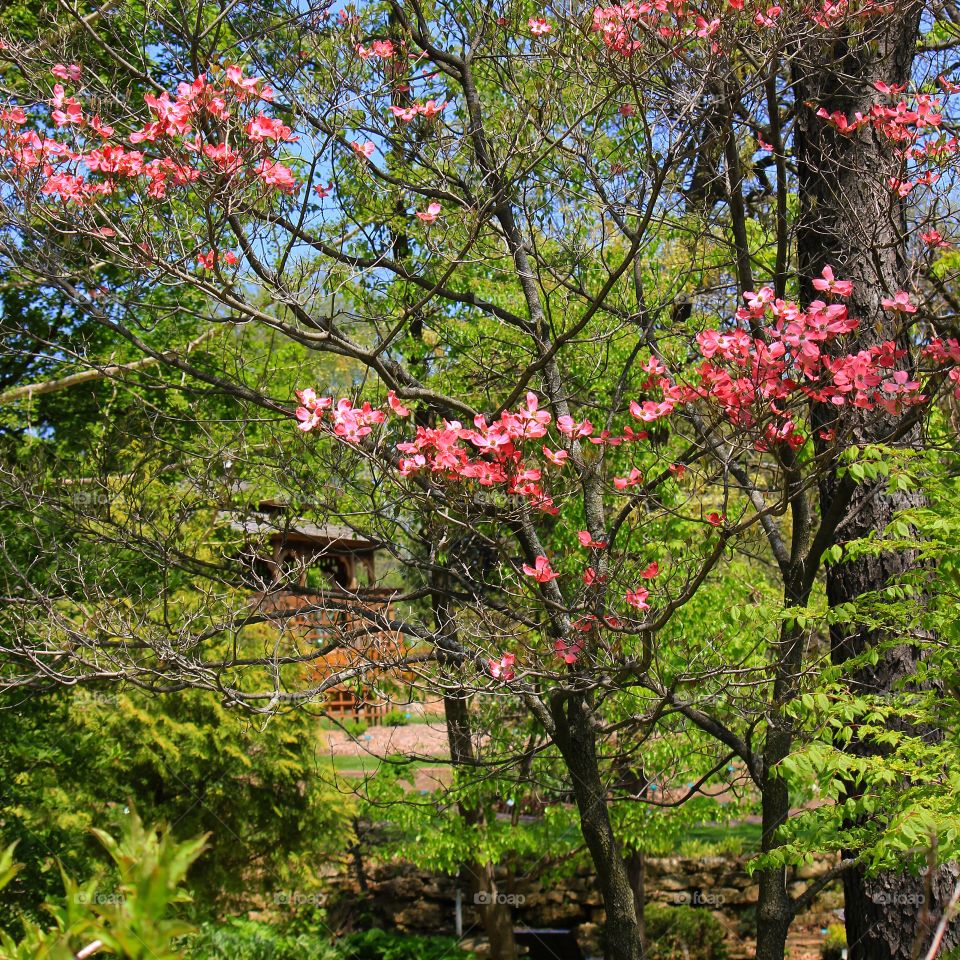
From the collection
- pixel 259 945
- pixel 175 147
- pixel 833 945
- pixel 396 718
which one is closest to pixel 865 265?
pixel 175 147

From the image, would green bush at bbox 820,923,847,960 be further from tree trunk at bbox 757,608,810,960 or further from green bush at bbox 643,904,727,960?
tree trunk at bbox 757,608,810,960

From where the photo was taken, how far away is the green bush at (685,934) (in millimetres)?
10555

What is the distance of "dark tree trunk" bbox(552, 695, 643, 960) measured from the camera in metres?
4.74

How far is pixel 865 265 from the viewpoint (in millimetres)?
5027

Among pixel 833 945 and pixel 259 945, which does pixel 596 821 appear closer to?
pixel 259 945

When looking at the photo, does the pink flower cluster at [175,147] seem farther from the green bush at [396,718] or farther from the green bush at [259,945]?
the green bush at [259,945]

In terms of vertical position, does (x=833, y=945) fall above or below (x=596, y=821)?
below

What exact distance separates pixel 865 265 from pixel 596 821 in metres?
3.10

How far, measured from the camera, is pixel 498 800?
942 cm

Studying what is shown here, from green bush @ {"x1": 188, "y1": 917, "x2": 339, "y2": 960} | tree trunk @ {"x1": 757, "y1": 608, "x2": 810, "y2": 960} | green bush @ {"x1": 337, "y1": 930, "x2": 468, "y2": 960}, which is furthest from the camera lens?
green bush @ {"x1": 337, "y1": 930, "x2": 468, "y2": 960}

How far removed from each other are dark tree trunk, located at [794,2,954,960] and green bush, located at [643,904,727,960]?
624 centimetres

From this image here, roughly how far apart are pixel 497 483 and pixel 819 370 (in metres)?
1.16

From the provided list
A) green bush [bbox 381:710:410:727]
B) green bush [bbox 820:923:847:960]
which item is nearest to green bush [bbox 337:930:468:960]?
green bush [bbox 820:923:847:960]

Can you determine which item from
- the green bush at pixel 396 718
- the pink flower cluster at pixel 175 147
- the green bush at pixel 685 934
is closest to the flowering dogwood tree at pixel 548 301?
the pink flower cluster at pixel 175 147
